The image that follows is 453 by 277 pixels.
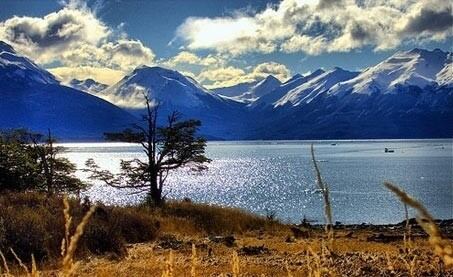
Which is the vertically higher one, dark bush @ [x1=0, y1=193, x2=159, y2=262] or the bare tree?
the bare tree

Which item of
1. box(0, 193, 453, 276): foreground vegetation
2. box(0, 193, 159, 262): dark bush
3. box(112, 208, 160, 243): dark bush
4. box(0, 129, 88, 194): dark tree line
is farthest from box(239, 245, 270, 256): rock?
box(0, 129, 88, 194): dark tree line

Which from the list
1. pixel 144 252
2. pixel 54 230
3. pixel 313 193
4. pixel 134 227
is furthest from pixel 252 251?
pixel 313 193

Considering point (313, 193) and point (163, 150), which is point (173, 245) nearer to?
point (163, 150)

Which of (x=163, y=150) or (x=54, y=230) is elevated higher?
(x=163, y=150)

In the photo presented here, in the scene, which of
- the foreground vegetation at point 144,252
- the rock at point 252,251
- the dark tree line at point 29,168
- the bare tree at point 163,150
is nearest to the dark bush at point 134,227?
the foreground vegetation at point 144,252

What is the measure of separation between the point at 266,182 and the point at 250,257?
107 metres

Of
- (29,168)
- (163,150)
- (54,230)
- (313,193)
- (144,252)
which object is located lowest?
(313,193)

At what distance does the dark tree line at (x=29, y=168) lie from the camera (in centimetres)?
3272

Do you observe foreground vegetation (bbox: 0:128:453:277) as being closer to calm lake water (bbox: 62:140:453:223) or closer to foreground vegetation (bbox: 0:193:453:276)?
foreground vegetation (bbox: 0:193:453:276)

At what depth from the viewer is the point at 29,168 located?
114ft

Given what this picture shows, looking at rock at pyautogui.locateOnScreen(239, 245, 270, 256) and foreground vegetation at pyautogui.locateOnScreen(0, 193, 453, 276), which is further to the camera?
rock at pyautogui.locateOnScreen(239, 245, 270, 256)

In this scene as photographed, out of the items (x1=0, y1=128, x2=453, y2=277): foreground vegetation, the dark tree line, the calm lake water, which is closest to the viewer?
(x1=0, y1=128, x2=453, y2=277): foreground vegetation

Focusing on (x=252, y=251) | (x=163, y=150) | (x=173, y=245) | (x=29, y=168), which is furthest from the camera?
(x=163, y=150)

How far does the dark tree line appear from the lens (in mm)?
32719
